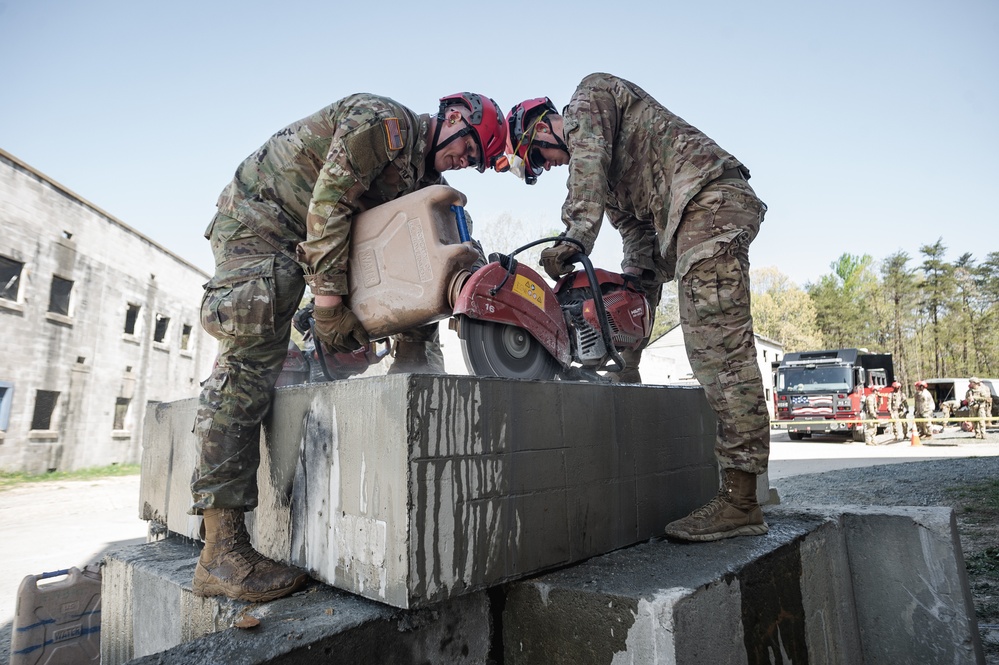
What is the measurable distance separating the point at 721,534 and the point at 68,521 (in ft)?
30.0

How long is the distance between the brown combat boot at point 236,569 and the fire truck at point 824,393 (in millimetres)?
20715

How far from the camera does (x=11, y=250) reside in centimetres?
1510

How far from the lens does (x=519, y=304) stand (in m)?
2.73

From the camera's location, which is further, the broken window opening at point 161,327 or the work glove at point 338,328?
the broken window opening at point 161,327

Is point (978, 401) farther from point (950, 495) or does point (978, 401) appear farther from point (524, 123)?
point (524, 123)

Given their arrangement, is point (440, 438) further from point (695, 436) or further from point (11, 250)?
point (11, 250)

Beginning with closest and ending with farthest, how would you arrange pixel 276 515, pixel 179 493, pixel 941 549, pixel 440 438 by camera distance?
pixel 440 438, pixel 276 515, pixel 941 549, pixel 179 493

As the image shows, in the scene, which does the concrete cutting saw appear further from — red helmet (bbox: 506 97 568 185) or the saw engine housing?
red helmet (bbox: 506 97 568 185)

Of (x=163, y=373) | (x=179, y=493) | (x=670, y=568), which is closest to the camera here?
(x=670, y=568)

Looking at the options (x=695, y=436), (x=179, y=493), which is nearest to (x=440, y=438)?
(x=695, y=436)

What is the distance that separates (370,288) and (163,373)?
2231 cm

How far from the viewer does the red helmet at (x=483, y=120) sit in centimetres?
282

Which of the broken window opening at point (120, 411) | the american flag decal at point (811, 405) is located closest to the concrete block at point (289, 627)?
the broken window opening at point (120, 411)

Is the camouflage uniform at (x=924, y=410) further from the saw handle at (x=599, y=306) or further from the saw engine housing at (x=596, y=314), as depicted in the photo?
the saw handle at (x=599, y=306)
